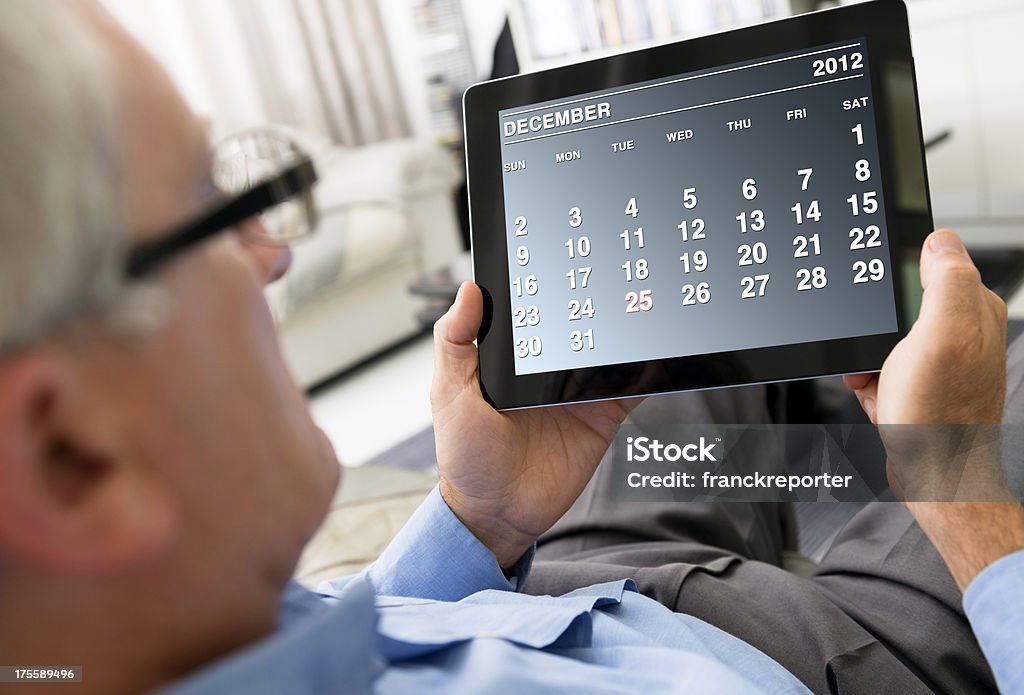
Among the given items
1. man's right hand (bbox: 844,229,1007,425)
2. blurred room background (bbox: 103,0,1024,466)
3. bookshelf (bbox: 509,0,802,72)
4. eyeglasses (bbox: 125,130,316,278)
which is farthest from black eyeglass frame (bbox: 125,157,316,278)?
bookshelf (bbox: 509,0,802,72)

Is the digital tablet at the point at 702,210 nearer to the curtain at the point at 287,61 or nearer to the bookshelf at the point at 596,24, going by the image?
the bookshelf at the point at 596,24

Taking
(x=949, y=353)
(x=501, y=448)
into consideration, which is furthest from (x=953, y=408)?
(x=501, y=448)

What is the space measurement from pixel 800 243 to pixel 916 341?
121 mm

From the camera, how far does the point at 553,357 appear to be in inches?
32.2

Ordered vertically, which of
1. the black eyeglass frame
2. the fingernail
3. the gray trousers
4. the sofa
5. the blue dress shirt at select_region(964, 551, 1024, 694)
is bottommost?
the sofa

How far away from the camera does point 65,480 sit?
1.46 feet

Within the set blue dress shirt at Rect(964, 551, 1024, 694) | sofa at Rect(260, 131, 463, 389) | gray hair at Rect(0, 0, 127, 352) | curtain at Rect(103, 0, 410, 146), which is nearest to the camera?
gray hair at Rect(0, 0, 127, 352)

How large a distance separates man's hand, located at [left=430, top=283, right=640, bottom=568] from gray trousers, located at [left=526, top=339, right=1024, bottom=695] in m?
0.08

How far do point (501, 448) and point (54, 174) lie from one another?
51 cm

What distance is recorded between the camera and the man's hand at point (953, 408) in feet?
2.22

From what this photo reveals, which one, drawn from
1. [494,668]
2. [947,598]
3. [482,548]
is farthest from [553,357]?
[947,598]

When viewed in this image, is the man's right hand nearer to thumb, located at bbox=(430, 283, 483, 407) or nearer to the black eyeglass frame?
thumb, located at bbox=(430, 283, 483, 407)

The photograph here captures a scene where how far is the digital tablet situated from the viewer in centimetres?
74

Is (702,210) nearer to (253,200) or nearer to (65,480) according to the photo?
(253,200)
